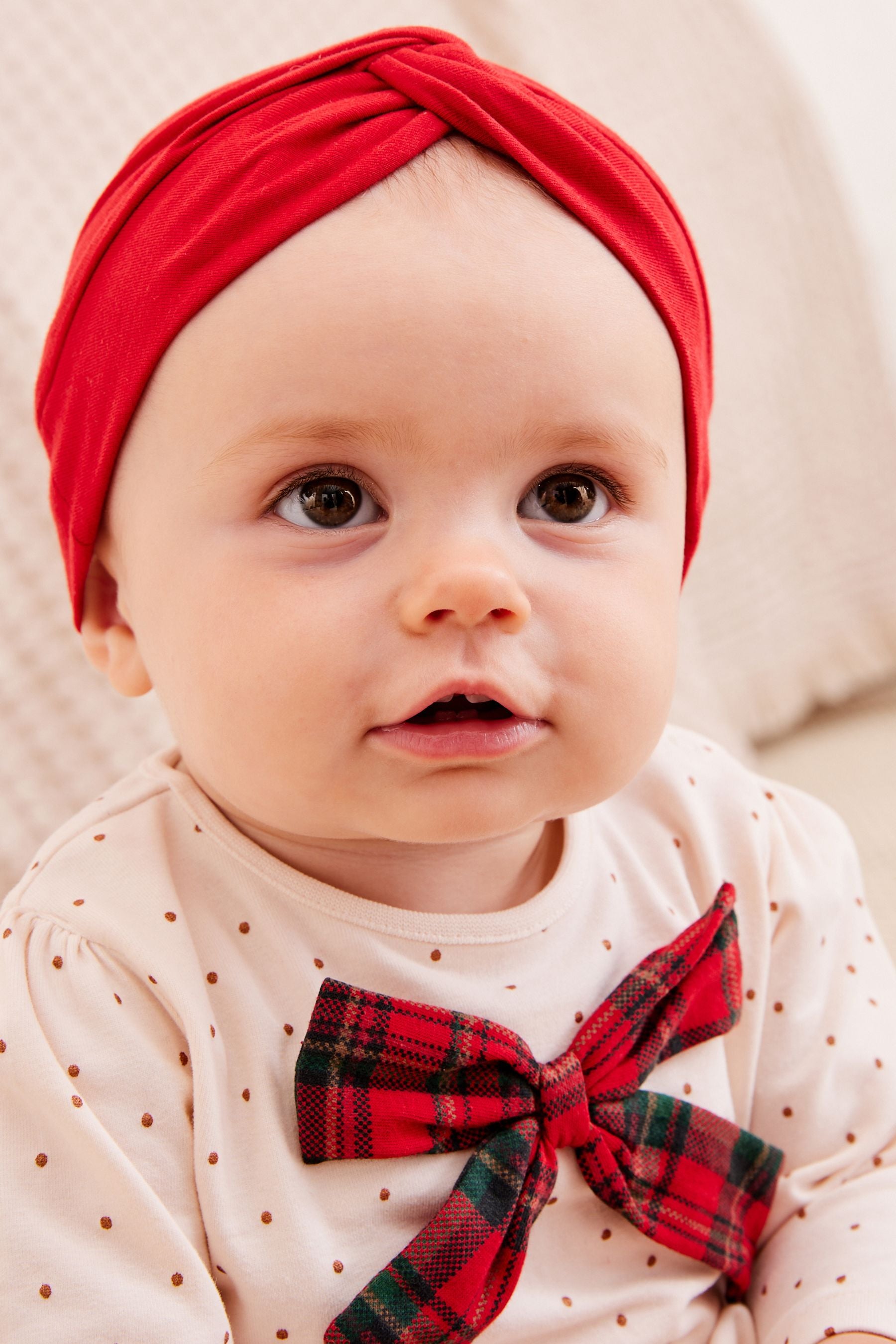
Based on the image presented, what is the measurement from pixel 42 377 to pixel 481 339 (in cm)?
32

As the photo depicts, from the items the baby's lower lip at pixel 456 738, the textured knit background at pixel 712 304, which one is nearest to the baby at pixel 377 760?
the baby's lower lip at pixel 456 738

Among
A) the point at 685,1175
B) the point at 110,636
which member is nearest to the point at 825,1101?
the point at 685,1175

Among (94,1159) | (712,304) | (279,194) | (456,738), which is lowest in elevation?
(94,1159)

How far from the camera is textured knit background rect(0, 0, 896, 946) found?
3.58ft

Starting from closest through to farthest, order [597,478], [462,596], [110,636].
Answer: [462,596] → [597,478] → [110,636]

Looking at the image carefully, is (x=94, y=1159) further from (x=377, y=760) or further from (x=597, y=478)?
(x=597, y=478)

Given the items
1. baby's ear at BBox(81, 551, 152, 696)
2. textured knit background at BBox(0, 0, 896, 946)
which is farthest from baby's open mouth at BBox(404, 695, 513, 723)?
textured knit background at BBox(0, 0, 896, 946)

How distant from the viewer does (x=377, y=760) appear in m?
0.65

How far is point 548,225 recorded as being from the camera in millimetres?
673

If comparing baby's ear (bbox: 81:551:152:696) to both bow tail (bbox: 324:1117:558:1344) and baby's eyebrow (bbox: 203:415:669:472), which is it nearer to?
baby's eyebrow (bbox: 203:415:669:472)

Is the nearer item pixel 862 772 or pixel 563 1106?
pixel 563 1106

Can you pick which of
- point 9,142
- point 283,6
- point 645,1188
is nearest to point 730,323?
point 283,6

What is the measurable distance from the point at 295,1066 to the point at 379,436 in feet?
1.22

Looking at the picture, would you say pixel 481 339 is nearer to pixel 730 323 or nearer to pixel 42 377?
pixel 42 377
